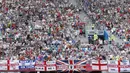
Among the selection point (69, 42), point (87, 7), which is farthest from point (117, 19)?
point (69, 42)

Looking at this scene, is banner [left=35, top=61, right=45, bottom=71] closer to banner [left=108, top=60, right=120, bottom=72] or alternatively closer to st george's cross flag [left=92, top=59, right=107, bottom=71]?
st george's cross flag [left=92, top=59, right=107, bottom=71]

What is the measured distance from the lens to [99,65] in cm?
3062

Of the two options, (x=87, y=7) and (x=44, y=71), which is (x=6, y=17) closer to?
(x=87, y=7)

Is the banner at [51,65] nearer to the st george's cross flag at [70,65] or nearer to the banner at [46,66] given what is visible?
the banner at [46,66]

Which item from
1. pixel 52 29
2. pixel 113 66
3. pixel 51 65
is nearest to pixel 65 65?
pixel 51 65

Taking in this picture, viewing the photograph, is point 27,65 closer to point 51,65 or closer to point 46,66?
point 46,66

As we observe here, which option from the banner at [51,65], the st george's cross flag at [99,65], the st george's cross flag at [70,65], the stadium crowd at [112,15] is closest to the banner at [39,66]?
the banner at [51,65]

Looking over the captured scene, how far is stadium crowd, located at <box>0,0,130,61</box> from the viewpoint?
35731 millimetres

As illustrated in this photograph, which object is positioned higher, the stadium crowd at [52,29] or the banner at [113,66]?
the stadium crowd at [52,29]

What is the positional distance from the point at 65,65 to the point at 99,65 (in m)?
2.13

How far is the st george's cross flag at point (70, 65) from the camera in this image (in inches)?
1208

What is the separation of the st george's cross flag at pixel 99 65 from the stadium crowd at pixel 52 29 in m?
2.79

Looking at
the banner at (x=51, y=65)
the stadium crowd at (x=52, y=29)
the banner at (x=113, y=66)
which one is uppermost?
the stadium crowd at (x=52, y=29)

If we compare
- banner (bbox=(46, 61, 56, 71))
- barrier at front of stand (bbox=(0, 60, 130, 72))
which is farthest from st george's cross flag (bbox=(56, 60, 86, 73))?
banner (bbox=(46, 61, 56, 71))
